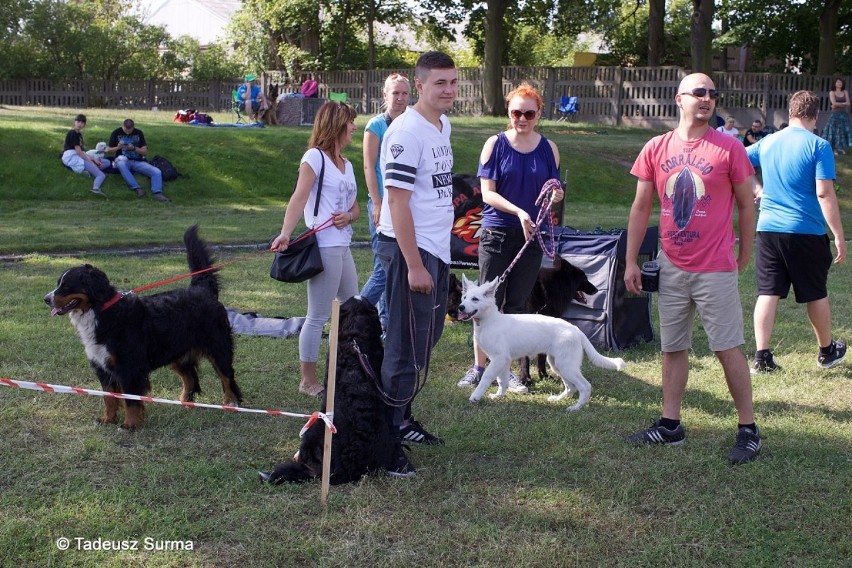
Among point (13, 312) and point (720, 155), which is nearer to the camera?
point (720, 155)

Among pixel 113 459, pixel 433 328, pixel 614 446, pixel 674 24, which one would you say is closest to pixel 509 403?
pixel 614 446

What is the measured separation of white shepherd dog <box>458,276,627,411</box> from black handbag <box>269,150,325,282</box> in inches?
38.1

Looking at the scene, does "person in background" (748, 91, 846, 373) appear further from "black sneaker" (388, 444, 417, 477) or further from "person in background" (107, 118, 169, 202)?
"person in background" (107, 118, 169, 202)

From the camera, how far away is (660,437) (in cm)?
477

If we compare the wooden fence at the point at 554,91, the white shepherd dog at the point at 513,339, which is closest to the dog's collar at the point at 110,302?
the white shepherd dog at the point at 513,339

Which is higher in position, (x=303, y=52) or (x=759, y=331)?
(x=303, y=52)

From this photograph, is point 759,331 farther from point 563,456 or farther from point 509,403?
point 563,456

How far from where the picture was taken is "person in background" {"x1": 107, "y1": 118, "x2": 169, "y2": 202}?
51.8 feet

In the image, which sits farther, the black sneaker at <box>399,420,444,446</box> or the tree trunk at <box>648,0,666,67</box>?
the tree trunk at <box>648,0,666,67</box>

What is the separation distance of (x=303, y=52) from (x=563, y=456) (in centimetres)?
2968

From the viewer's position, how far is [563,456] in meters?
4.60

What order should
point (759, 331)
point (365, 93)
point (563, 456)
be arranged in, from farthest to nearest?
1. point (365, 93)
2. point (759, 331)
3. point (563, 456)

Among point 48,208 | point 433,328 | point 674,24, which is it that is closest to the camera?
point 433,328

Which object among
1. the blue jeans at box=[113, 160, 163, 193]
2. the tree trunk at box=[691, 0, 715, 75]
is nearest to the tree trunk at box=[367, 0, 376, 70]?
the tree trunk at box=[691, 0, 715, 75]
